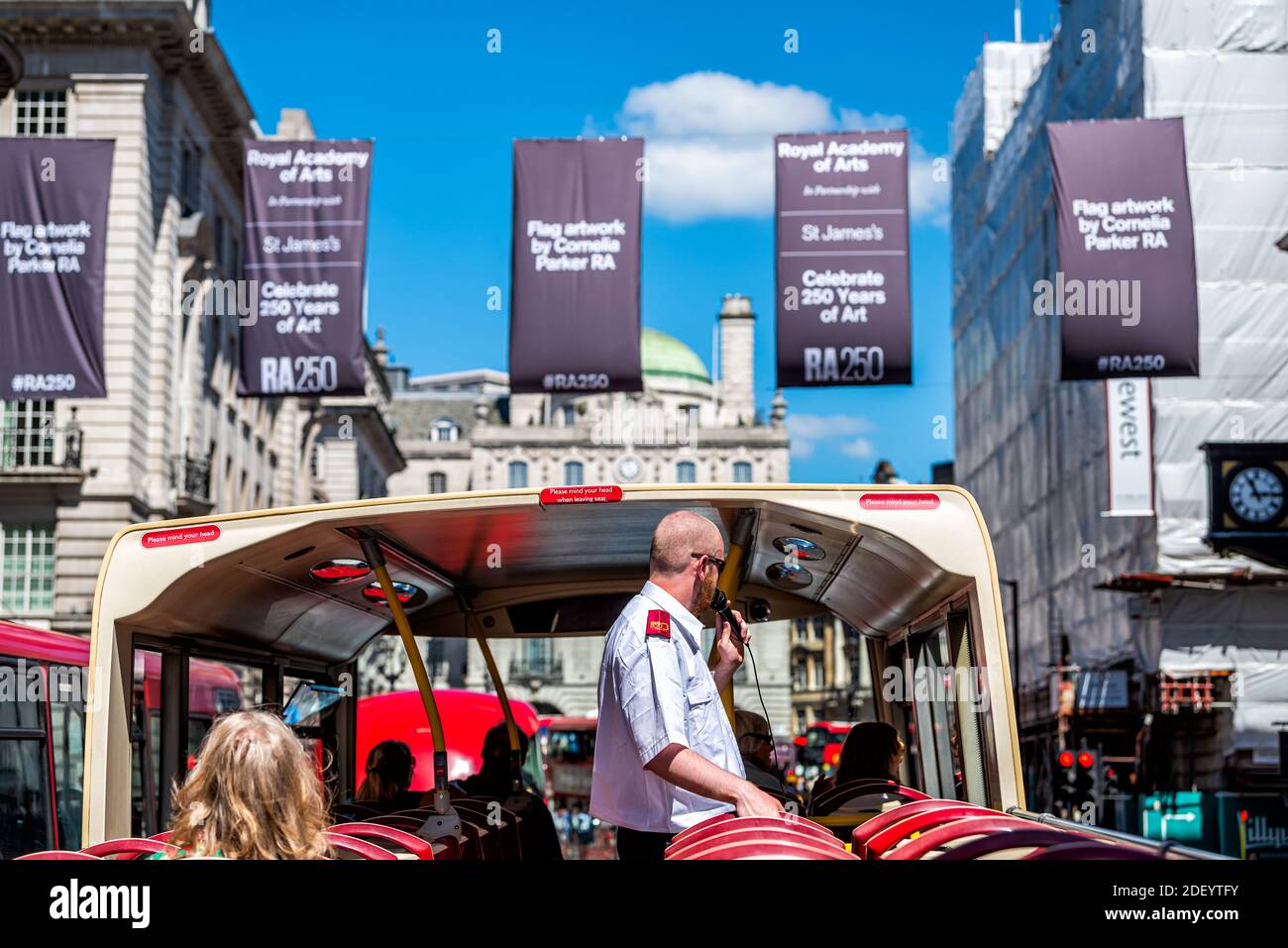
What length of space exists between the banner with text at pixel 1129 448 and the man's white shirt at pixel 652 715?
28.2 m

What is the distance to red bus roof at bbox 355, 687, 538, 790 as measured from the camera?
18406mm

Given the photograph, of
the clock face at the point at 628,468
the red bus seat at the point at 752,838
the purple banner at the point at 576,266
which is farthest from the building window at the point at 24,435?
the clock face at the point at 628,468

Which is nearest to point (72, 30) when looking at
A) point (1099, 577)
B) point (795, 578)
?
point (1099, 577)

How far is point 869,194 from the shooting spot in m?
18.3

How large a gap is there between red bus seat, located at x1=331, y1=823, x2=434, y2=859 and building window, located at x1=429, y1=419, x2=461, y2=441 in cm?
13340

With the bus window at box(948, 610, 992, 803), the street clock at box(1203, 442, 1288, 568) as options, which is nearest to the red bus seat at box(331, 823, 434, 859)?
the bus window at box(948, 610, 992, 803)

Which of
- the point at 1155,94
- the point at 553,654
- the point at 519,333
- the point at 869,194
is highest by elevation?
the point at 1155,94

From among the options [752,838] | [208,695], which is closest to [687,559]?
[752,838]

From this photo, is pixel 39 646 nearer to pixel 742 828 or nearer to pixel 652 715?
pixel 652 715

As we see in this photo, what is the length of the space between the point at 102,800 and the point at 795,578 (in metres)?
3.81

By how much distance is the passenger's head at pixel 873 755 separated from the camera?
809 cm

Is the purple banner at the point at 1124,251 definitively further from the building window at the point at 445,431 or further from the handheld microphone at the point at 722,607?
the building window at the point at 445,431

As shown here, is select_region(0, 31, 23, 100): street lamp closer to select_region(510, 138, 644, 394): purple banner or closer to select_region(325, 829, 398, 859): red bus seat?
select_region(510, 138, 644, 394): purple banner
